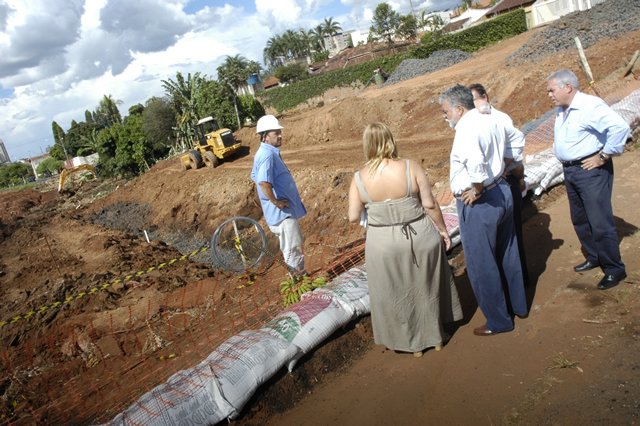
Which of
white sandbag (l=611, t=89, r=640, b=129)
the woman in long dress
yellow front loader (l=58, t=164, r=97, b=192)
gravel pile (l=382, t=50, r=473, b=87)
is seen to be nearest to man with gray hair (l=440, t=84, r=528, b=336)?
the woman in long dress

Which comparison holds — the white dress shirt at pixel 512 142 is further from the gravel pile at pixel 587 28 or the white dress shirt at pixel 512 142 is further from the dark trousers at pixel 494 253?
the gravel pile at pixel 587 28

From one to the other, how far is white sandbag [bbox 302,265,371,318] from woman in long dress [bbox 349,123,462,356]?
422 millimetres

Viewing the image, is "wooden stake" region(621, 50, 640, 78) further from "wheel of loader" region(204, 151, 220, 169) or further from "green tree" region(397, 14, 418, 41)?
"green tree" region(397, 14, 418, 41)

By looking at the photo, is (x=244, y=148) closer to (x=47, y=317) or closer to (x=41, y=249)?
(x=41, y=249)

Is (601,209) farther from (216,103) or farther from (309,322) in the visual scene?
(216,103)

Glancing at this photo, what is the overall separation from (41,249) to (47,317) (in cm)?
746

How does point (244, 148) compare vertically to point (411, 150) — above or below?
above

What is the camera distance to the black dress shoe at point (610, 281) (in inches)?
120

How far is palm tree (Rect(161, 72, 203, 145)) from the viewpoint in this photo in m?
26.6

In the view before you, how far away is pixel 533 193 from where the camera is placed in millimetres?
5023

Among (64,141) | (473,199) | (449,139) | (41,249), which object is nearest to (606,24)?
(449,139)

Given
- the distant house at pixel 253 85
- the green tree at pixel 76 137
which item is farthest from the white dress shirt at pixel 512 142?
the green tree at pixel 76 137

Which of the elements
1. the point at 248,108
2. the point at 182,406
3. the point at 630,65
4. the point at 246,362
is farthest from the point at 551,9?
the point at 182,406

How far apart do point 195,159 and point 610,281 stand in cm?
1637
